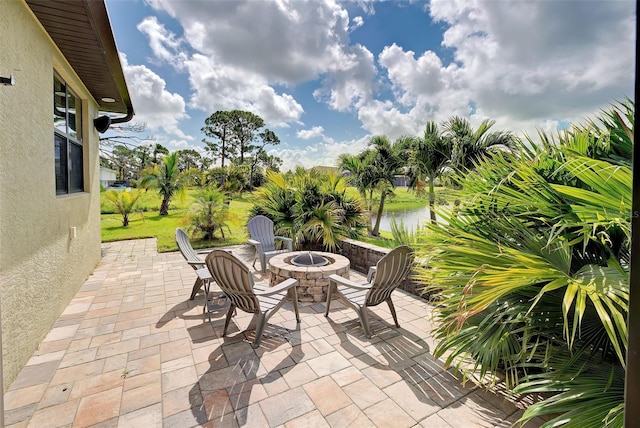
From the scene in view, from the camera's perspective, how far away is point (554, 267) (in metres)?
1.78

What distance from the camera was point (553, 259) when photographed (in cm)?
185

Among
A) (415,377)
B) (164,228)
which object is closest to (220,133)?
(164,228)

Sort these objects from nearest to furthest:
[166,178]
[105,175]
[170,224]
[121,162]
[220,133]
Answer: [121,162]
[170,224]
[166,178]
[105,175]
[220,133]

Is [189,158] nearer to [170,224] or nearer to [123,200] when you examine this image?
[170,224]

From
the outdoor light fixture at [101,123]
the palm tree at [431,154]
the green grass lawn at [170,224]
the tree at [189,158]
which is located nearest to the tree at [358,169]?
the green grass lawn at [170,224]

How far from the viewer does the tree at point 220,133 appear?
105 ft

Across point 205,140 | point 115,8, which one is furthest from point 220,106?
point 115,8

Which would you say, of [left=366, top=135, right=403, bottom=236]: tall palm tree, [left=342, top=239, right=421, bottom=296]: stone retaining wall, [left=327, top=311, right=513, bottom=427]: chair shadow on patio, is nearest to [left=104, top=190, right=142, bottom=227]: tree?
[left=342, top=239, right=421, bottom=296]: stone retaining wall

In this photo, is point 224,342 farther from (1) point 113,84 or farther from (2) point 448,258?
(1) point 113,84

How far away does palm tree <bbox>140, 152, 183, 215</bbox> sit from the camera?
14.5 meters

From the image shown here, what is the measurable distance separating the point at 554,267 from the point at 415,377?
157cm

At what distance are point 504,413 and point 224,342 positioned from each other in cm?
271

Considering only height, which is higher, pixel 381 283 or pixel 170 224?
pixel 381 283

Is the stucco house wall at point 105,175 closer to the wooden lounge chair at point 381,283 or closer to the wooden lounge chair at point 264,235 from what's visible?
the wooden lounge chair at point 264,235
